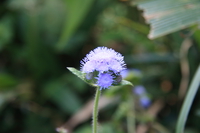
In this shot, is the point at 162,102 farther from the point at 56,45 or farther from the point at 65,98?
the point at 56,45

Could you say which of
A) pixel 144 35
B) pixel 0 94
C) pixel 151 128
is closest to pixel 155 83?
pixel 144 35

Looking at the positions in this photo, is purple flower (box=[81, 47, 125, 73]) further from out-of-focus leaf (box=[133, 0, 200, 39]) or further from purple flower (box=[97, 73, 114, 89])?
out-of-focus leaf (box=[133, 0, 200, 39])

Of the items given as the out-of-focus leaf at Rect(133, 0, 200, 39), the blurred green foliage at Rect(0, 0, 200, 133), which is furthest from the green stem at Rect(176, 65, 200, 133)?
the blurred green foliage at Rect(0, 0, 200, 133)

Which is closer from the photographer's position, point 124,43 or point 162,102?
point 162,102

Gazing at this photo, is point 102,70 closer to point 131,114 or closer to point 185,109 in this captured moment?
point 185,109

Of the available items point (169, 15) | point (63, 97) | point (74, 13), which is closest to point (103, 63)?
point (169, 15)

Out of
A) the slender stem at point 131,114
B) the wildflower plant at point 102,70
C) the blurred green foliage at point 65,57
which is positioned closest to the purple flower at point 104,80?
the wildflower plant at point 102,70

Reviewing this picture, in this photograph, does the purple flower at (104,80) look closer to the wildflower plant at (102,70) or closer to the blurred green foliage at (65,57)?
the wildflower plant at (102,70)
